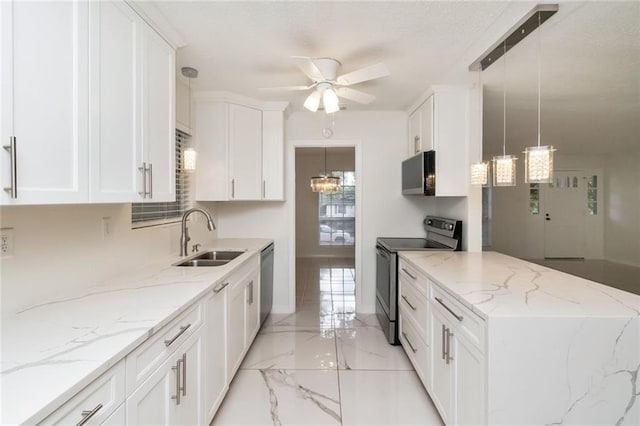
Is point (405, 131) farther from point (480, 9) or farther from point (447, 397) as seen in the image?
point (447, 397)

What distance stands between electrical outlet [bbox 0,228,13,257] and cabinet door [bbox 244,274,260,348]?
153cm

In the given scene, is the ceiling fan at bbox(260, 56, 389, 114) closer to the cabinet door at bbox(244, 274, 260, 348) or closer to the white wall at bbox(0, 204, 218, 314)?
the white wall at bbox(0, 204, 218, 314)

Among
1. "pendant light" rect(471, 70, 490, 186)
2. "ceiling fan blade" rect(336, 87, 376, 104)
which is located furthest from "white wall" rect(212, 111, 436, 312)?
"ceiling fan blade" rect(336, 87, 376, 104)

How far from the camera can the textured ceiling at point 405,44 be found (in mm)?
1688

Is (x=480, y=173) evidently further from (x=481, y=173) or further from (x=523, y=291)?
(x=523, y=291)

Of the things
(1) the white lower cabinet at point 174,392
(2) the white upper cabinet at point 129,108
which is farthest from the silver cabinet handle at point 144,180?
(1) the white lower cabinet at point 174,392

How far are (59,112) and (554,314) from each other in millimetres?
2083

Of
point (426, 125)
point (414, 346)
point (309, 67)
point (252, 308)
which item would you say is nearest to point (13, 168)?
point (309, 67)

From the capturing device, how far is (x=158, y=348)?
121cm

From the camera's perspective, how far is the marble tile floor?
1.97 m

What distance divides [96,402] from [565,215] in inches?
341

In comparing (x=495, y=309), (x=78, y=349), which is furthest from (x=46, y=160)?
(x=495, y=309)

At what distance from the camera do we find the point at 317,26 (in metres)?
1.82

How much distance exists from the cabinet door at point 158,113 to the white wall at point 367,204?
184cm
